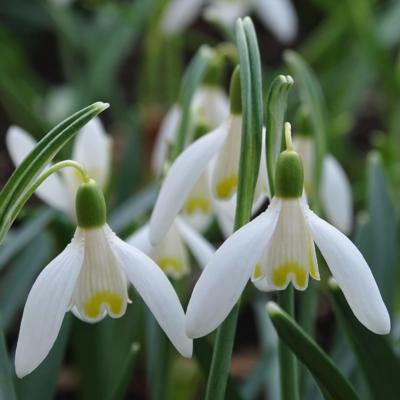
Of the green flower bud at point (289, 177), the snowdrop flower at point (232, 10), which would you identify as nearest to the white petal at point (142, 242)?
the green flower bud at point (289, 177)

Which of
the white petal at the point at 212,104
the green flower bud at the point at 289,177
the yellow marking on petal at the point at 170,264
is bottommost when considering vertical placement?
the yellow marking on petal at the point at 170,264

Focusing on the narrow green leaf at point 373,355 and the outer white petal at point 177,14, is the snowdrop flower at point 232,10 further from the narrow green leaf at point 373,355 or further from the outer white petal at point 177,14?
the narrow green leaf at point 373,355

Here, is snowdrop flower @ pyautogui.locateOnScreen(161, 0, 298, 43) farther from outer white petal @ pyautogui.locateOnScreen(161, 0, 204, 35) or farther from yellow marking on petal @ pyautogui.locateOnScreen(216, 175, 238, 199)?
yellow marking on petal @ pyautogui.locateOnScreen(216, 175, 238, 199)

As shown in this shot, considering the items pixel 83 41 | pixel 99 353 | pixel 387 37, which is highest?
pixel 83 41

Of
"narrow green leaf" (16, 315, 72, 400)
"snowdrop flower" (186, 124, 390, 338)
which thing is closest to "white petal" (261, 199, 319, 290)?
"snowdrop flower" (186, 124, 390, 338)

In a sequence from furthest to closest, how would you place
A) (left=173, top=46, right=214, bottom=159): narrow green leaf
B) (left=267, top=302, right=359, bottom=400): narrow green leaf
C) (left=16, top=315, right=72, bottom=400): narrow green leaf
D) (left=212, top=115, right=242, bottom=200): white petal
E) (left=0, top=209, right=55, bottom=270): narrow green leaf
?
(left=0, top=209, right=55, bottom=270): narrow green leaf → (left=16, top=315, right=72, bottom=400): narrow green leaf → (left=173, top=46, right=214, bottom=159): narrow green leaf → (left=212, top=115, right=242, bottom=200): white petal → (left=267, top=302, right=359, bottom=400): narrow green leaf

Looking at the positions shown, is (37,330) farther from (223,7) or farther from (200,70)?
(223,7)

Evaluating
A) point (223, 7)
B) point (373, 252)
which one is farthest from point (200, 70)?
point (223, 7)
